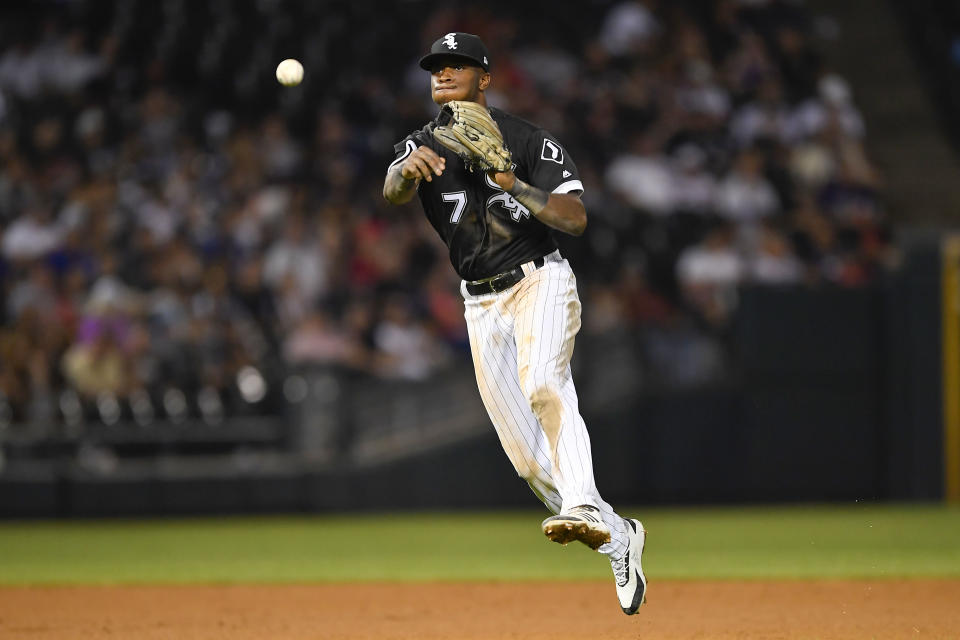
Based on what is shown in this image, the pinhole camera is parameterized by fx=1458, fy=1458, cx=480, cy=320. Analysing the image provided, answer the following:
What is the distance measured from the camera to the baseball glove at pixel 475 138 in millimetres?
5082

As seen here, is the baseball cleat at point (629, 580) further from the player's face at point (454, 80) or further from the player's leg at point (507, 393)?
the player's face at point (454, 80)

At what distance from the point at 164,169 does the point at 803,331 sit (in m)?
6.20

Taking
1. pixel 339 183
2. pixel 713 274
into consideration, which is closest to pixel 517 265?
pixel 713 274

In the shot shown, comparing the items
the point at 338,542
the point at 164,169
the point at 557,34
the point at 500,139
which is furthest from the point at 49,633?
the point at 557,34

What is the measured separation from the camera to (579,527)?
4.96 meters

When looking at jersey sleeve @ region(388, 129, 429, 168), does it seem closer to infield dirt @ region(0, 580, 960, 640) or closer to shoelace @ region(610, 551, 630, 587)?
shoelace @ region(610, 551, 630, 587)

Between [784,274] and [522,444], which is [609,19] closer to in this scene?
[784,274]

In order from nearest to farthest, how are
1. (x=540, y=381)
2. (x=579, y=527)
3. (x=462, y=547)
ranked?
1. (x=579, y=527)
2. (x=540, y=381)
3. (x=462, y=547)

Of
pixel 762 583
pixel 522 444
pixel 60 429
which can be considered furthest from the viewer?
pixel 60 429

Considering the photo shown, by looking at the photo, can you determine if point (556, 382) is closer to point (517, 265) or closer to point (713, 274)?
point (517, 265)

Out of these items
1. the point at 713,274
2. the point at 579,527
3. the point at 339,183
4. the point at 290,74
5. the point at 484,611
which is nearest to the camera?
the point at 579,527

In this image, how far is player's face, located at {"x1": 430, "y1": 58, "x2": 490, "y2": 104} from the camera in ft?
18.0

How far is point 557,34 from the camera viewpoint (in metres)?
15.6

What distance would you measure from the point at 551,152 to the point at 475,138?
17.9 inches
